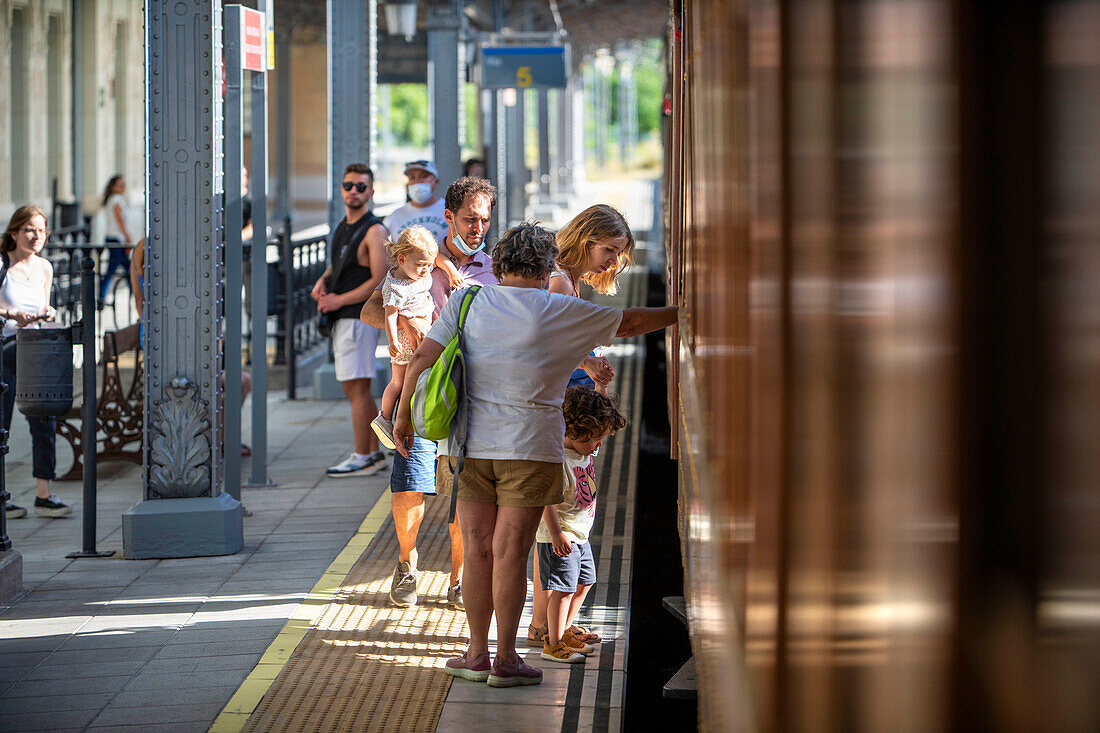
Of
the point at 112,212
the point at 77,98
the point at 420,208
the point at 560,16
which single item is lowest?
the point at 420,208

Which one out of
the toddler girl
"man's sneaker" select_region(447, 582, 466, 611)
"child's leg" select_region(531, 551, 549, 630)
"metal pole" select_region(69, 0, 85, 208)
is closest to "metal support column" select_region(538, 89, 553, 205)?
"metal pole" select_region(69, 0, 85, 208)

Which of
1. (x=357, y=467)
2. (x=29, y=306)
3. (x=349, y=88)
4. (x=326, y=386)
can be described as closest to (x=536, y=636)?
(x=357, y=467)

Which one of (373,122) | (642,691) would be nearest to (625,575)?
(642,691)

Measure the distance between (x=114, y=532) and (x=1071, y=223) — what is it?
617 cm

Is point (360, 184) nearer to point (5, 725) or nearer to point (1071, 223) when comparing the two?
point (5, 725)

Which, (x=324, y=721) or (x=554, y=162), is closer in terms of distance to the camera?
(x=324, y=721)

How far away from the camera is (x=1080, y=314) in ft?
4.43

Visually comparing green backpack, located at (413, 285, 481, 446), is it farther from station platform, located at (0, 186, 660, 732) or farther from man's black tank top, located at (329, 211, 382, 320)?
man's black tank top, located at (329, 211, 382, 320)

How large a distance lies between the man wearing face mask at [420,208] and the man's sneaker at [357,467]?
4.50 ft

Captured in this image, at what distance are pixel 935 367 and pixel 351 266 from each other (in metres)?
6.70

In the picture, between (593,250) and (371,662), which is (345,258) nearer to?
(593,250)

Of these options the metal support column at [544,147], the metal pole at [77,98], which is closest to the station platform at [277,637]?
the metal pole at [77,98]

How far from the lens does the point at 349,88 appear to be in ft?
35.6

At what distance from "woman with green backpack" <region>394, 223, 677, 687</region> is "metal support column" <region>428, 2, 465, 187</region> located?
1013 cm
